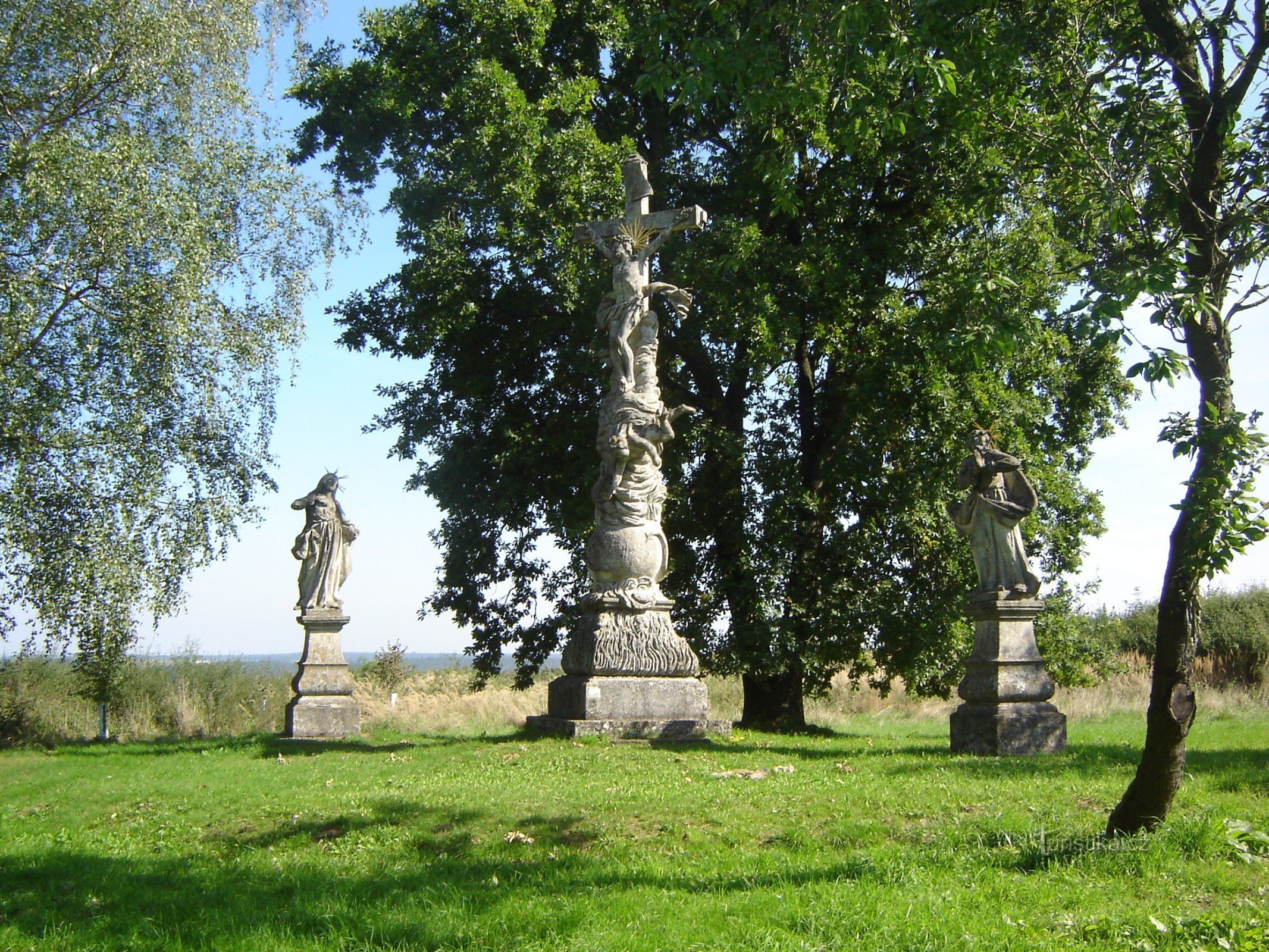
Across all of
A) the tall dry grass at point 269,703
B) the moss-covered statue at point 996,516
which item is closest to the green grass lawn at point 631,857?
the moss-covered statue at point 996,516

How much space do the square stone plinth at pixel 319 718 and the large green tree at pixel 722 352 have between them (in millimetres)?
3376

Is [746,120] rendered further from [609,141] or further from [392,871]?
[392,871]

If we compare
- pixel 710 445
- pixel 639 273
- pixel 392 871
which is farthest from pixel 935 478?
pixel 392 871

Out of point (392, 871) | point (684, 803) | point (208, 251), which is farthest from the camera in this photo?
point (208, 251)

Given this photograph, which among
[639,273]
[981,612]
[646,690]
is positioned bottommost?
[646,690]

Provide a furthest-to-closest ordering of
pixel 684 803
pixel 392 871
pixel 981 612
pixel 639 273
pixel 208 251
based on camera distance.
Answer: pixel 208 251, pixel 639 273, pixel 981 612, pixel 684 803, pixel 392 871

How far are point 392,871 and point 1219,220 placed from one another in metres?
6.53

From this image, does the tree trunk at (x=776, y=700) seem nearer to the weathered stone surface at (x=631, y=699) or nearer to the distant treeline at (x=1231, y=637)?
the weathered stone surface at (x=631, y=699)

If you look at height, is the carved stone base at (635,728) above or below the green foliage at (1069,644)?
below

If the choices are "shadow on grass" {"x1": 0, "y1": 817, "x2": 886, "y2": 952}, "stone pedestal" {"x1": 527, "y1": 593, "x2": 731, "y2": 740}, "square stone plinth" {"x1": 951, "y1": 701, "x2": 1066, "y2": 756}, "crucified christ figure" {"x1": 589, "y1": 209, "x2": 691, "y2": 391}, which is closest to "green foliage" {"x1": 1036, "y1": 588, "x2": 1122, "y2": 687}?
→ "square stone plinth" {"x1": 951, "y1": 701, "x2": 1066, "y2": 756}

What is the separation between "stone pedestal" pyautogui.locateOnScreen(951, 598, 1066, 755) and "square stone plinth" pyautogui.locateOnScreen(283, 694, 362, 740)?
811 cm

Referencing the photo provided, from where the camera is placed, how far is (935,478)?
15.5 meters

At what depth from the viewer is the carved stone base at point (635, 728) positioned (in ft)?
36.4

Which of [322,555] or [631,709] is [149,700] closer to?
[322,555]
